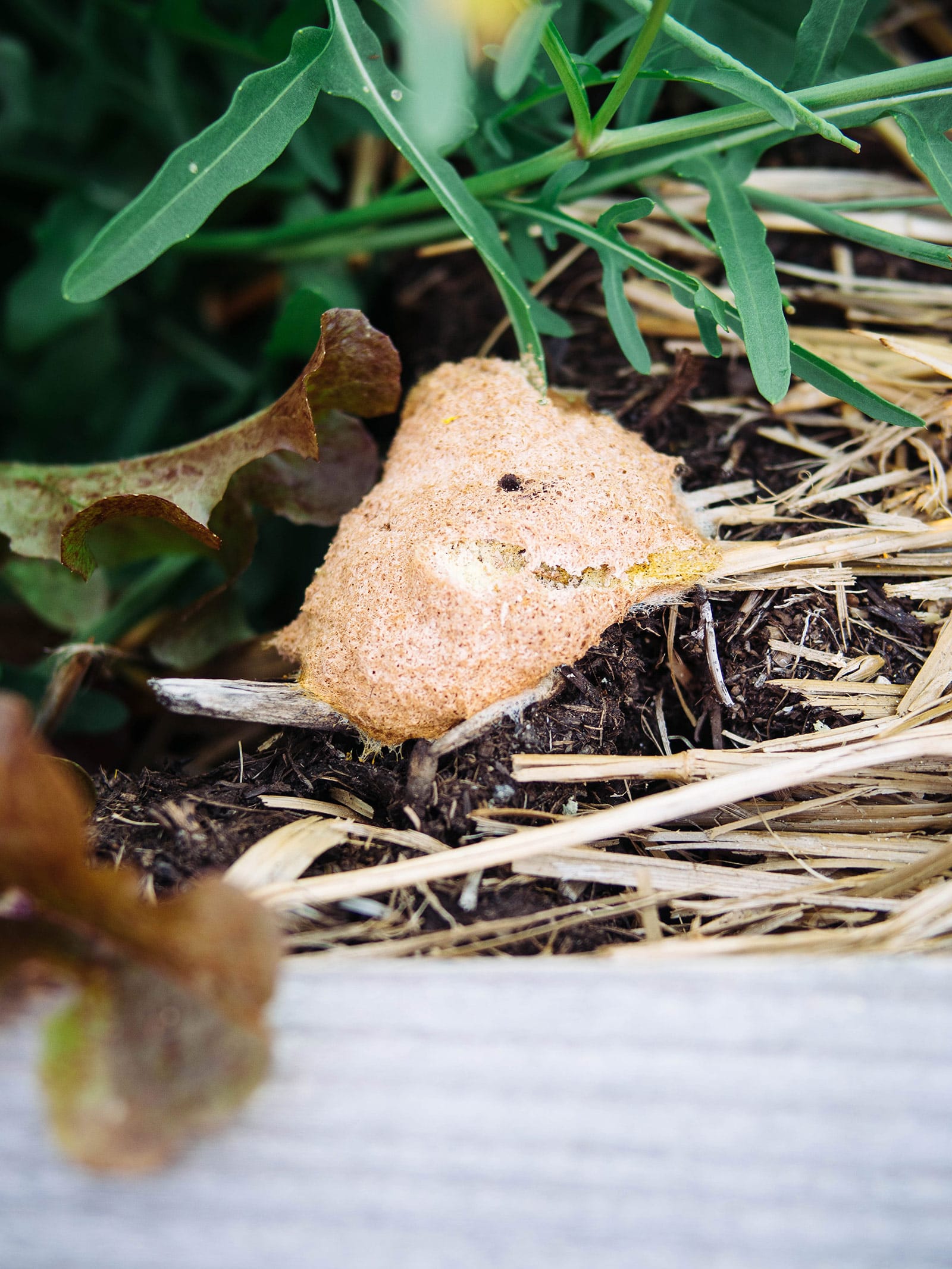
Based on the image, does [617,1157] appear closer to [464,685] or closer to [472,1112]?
[472,1112]

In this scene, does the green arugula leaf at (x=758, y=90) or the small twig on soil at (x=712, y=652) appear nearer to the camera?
the green arugula leaf at (x=758, y=90)

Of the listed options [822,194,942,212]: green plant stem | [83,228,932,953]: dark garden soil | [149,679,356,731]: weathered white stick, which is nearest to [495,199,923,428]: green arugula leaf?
[83,228,932,953]: dark garden soil

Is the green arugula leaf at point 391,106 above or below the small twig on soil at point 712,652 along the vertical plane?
above

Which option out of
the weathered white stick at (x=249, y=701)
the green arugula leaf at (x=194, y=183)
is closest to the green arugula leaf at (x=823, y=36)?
the green arugula leaf at (x=194, y=183)

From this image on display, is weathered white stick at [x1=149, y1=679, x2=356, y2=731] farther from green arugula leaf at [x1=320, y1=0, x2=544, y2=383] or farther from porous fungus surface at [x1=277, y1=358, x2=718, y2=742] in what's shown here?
green arugula leaf at [x1=320, y1=0, x2=544, y2=383]

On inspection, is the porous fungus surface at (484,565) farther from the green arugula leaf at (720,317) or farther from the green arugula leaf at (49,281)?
the green arugula leaf at (49,281)
